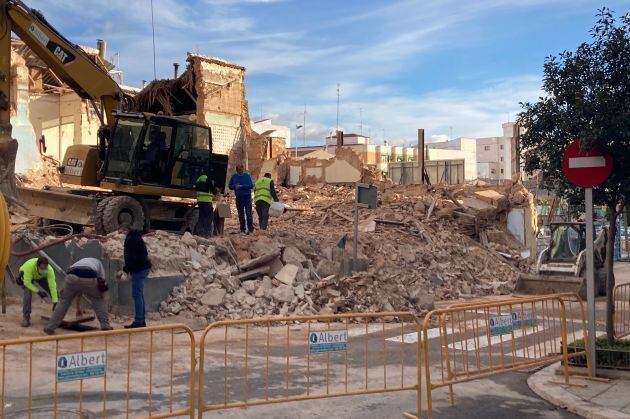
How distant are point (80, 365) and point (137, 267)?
6.02 metres

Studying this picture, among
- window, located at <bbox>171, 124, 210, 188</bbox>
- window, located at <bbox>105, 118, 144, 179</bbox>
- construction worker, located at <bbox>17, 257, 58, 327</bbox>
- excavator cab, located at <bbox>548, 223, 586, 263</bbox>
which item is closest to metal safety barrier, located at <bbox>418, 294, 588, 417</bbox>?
construction worker, located at <bbox>17, 257, 58, 327</bbox>

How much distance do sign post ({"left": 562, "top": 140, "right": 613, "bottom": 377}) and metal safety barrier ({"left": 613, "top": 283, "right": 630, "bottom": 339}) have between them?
107 inches

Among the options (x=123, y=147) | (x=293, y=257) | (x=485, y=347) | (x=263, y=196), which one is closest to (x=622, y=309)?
(x=485, y=347)

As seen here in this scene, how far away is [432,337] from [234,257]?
5.42 metres

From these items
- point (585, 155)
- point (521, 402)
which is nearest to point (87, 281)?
point (521, 402)

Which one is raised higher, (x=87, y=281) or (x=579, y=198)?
(x=579, y=198)

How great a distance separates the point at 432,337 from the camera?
37.4 feet

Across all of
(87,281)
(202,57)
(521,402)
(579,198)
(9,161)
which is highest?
(202,57)

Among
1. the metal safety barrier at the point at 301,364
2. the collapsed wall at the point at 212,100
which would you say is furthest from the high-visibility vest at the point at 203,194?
the collapsed wall at the point at 212,100

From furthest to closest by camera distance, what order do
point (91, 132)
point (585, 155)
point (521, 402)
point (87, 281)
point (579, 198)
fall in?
point (91, 132)
point (87, 281)
point (579, 198)
point (585, 155)
point (521, 402)

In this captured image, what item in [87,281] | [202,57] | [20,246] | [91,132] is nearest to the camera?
[87,281]

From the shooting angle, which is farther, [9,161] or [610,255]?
[9,161]

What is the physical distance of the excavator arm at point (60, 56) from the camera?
13336 mm

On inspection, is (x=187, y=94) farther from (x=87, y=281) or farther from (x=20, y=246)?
(x=87, y=281)
